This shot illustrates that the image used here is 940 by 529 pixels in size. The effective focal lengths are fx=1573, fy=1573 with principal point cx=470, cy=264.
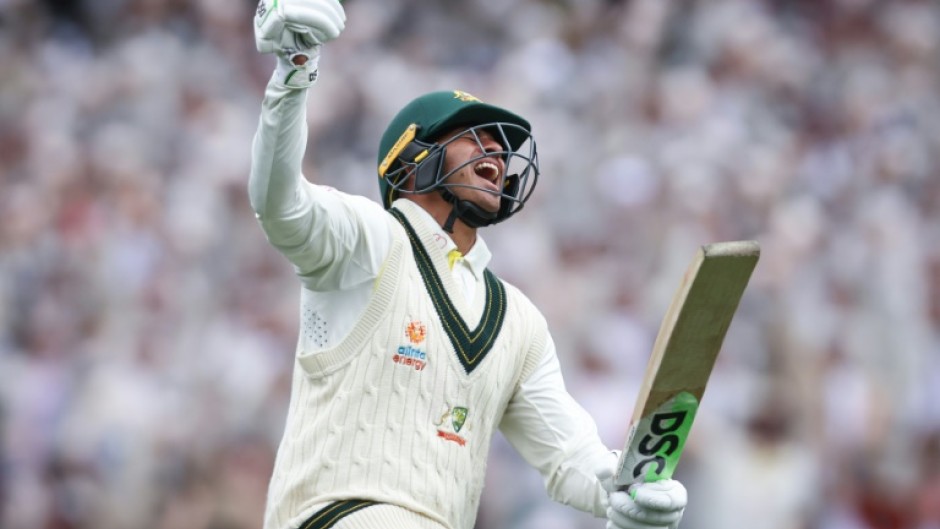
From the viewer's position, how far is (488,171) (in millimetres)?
4883

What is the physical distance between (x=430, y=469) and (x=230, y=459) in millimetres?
3513

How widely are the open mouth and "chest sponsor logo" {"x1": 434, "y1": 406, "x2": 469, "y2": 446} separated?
0.75 m

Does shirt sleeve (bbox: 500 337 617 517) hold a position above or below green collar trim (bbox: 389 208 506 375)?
below

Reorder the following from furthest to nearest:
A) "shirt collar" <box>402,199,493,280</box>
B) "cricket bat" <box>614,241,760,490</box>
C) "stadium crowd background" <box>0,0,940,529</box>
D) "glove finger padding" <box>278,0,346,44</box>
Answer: "stadium crowd background" <box>0,0,940,529</box>
"shirt collar" <box>402,199,493,280</box>
"cricket bat" <box>614,241,760,490</box>
"glove finger padding" <box>278,0,346,44</box>

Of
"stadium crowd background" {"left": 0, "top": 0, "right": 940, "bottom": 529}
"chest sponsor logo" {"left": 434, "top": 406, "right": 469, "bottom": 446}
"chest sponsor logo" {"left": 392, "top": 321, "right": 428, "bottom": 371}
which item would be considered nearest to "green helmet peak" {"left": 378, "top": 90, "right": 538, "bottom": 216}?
"chest sponsor logo" {"left": 392, "top": 321, "right": 428, "bottom": 371}

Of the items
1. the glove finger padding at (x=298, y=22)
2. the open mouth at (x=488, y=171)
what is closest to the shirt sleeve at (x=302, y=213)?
the glove finger padding at (x=298, y=22)

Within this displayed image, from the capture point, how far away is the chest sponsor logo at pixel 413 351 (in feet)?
14.5

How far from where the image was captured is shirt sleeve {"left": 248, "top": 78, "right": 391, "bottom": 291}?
4.10 meters

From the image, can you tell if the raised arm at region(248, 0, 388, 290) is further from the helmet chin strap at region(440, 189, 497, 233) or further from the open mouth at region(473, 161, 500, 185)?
the open mouth at region(473, 161, 500, 185)

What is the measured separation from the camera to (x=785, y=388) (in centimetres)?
839

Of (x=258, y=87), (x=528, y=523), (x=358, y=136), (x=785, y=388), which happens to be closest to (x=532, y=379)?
(x=528, y=523)

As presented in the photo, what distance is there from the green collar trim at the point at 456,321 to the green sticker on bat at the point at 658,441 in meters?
0.52

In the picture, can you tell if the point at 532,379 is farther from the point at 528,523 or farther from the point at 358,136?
the point at 358,136

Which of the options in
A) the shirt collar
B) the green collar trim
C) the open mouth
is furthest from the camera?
the open mouth
